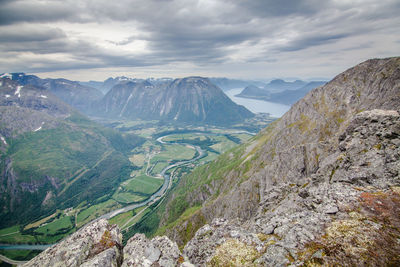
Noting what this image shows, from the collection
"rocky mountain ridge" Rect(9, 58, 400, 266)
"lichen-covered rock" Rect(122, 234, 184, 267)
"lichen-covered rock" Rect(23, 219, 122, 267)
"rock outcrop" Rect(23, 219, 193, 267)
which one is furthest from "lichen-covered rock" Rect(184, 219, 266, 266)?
"lichen-covered rock" Rect(23, 219, 122, 267)

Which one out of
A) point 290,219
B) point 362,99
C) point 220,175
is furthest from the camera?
point 220,175

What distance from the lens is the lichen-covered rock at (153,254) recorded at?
22.9m

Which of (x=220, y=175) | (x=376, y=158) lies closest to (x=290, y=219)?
(x=376, y=158)

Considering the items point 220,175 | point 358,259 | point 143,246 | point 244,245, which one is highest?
point 358,259

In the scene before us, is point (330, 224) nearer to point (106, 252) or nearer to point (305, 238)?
point (305, 238)

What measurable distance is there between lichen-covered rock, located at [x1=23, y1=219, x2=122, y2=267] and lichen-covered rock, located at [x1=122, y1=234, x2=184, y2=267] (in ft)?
5.62

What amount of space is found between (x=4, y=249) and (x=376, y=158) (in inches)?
11293

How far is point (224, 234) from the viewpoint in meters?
26.3

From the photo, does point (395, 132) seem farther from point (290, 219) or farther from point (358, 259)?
point (358, 259)

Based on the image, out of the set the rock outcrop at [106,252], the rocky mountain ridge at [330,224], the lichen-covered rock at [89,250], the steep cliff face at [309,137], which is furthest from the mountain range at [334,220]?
the steep cliff face at [309,137]

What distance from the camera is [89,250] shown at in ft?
82.4

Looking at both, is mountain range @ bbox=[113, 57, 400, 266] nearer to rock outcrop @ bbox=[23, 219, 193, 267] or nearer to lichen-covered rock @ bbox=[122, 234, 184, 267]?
lichen-covered rock @ bbox=[122, 234, 184, 267]

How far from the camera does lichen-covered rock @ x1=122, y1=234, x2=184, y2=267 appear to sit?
22.9 metres

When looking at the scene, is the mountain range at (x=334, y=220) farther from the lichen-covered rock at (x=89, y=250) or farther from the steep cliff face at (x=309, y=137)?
the steep cliff face at (x=309, y=137)
